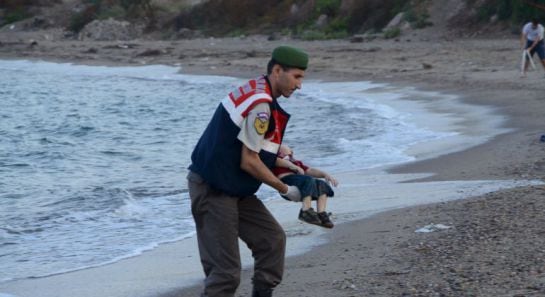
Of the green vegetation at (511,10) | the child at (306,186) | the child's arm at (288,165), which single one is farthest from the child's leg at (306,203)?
the green vegetation at (511,10)

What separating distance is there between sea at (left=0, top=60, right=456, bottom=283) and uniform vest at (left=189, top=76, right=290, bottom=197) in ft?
10.3

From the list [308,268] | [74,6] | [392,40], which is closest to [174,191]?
[308,268]

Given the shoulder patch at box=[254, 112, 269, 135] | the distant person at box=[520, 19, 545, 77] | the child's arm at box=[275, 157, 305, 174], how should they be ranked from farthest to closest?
the distant person at box=[520, 19, 545, 77], the child's arm at box=[275, 157, 305, 174], the shoulder patch at box=[254, 112, 269, 135]

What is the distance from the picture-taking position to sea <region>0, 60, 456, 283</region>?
31.7ft

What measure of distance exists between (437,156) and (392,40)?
67.6 feet

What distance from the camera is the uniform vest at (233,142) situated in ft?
17.6

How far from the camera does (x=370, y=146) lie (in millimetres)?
15289

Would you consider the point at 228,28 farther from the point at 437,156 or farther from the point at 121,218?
the point at 121,218

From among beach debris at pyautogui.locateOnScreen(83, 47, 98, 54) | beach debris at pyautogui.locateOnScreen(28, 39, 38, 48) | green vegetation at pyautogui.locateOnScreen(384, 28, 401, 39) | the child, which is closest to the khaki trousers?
the child

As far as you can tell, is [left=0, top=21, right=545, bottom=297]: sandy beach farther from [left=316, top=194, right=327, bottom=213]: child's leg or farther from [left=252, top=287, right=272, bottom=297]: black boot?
[left=316, top=194, right=327, bottom=213]: child's leg

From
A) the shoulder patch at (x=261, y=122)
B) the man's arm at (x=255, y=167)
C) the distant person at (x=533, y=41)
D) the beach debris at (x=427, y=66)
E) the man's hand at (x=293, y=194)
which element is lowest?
the beach debris at (x=427, y=66)

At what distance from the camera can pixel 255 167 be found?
5.41 metres

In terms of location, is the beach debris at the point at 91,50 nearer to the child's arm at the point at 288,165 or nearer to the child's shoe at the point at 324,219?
the child's arm at the point at 288,165

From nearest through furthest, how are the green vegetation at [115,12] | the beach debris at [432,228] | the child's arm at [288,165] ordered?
the child's arm at [288,165], the beach debris at [432,228], the green vegetation at [115,12]
